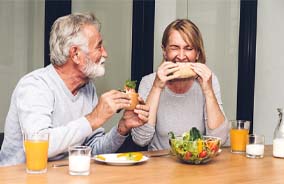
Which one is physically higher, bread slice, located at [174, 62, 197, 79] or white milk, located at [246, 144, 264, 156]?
bread slice, located at [174, 62, 197, 79]

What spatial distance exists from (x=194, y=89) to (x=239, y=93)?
1.56m

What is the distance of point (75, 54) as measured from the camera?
2441 millimetres

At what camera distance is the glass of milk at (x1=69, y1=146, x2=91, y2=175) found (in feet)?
5.92

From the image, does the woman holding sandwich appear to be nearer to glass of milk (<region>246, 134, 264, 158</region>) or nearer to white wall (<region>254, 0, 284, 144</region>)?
glass of milk (<region>246, 134, 264, 158</region>)

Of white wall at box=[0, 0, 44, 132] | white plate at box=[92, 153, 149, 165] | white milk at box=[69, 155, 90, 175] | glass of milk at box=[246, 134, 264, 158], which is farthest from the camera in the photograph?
white wall at box=[0, 0, 44, 132]

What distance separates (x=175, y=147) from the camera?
2066 mm

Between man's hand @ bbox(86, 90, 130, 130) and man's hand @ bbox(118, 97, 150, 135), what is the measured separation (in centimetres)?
14

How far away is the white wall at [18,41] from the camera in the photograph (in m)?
3.52

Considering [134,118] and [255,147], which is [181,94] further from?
[255,147]

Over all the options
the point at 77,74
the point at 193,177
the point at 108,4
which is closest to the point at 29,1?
the point at 108,4

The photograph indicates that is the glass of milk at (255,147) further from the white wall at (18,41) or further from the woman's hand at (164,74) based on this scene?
the white wall at (18,41)

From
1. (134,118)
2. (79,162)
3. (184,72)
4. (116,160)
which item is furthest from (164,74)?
(79,162)

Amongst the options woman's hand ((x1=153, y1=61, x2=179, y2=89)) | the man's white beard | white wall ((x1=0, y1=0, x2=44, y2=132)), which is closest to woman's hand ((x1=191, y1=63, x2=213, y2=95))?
woman's hand ((x1=153, y1=61, x2=179, y2=89))

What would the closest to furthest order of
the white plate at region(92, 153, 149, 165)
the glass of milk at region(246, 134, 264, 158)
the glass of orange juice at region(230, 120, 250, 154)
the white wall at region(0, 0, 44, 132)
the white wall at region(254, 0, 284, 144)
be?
the white plate at region(92, 153, 149, 165)
the glass of milk at region(246, 134, 264, 158)
the glass of orange juice at region(230, 120, 250, 154)
the white wall at region(0, 0, 44, 132)
the white wall at region(254, 0, 284, 144)
